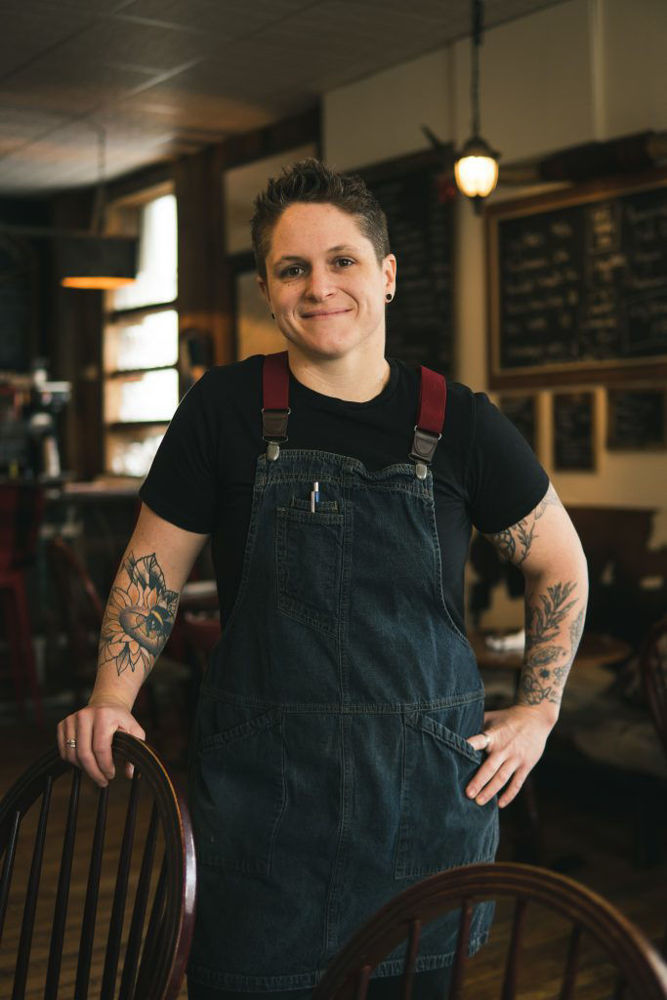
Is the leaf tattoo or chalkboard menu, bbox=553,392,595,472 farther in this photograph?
chalkboard menu, bbox=553,392,595,472

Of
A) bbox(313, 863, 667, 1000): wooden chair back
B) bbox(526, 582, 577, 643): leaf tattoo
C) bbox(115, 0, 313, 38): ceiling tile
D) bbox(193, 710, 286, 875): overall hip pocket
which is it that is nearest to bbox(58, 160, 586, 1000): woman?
bbox(193, 710, 286, 875): overall hip pocket

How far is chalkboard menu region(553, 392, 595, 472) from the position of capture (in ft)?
16.7

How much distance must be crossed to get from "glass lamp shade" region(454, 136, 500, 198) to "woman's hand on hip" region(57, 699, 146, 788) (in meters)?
3.56

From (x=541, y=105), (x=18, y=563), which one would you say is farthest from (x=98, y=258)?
(x=541, y=105)

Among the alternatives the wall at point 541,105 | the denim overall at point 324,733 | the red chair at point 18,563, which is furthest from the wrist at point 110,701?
the red chair at point 18,563

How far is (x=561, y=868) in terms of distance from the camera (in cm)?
382

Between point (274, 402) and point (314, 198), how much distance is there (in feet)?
0.86

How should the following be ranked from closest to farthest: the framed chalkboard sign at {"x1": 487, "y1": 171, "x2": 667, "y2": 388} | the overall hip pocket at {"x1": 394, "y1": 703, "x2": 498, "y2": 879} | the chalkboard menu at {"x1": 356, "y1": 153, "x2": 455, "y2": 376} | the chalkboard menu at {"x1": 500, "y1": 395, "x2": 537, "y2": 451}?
1. the overall hip pocket at {"x1": 394, "y1": 703, "x2": 498, "y2": 879}
2. the framed chalkboard sign at {"x1": 487, "y1": 171, "x2": 667, "y2": 388}
3. the chalkboard menu at {"x1": 500, "y1": 395, "x2": 537, "y2": 451}
4. the chalkboard menu at {"x1": 356, "y1": 153, "x2": 455, "y2": 376}

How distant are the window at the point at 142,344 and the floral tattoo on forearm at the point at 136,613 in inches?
283

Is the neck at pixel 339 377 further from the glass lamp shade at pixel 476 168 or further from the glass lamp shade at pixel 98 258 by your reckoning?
the glass lamp shade at pixel 98 258

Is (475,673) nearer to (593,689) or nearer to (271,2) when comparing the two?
(593,689)

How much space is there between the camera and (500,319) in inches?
217

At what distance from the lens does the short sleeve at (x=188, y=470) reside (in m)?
1.63

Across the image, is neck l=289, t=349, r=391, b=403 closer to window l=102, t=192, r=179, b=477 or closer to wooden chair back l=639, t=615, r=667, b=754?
wooden chair back l=639, t=615, r=667, b=754
